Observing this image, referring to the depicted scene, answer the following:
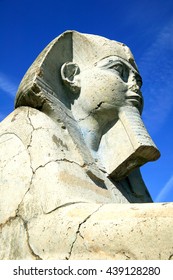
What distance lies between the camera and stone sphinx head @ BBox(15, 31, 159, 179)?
3496 millimetres

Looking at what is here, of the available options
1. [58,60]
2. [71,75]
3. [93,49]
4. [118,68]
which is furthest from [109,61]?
[58,60]

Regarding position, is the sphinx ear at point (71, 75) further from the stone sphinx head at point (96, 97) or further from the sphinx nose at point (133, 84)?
the sphinx nose at point (133, 84)

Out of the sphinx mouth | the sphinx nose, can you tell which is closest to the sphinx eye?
the sphinx nose

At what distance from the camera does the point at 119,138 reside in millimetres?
3719

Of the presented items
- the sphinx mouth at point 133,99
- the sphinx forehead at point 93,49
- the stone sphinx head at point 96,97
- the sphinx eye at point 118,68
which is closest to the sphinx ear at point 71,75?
the stone sphinx head at point 96,97

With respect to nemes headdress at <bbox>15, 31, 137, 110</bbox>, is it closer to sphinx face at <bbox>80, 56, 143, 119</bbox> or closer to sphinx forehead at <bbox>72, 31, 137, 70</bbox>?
sphinx forehead at <bbox>72, 31, 137, 70</bbox>

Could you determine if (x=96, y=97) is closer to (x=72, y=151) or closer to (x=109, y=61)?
(x=109, y=61)

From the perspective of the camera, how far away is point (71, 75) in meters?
3.92

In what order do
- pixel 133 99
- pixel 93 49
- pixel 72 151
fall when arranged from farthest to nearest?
1. pixel 93 49
2. pixel 133 99
3. pixel 72 151

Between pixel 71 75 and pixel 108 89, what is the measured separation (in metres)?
0.42

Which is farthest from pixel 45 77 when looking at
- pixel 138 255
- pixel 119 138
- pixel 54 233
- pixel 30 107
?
pixel 138 255

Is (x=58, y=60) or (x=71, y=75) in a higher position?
(x=58, y=60)

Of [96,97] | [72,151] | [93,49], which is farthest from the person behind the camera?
[93,49]
